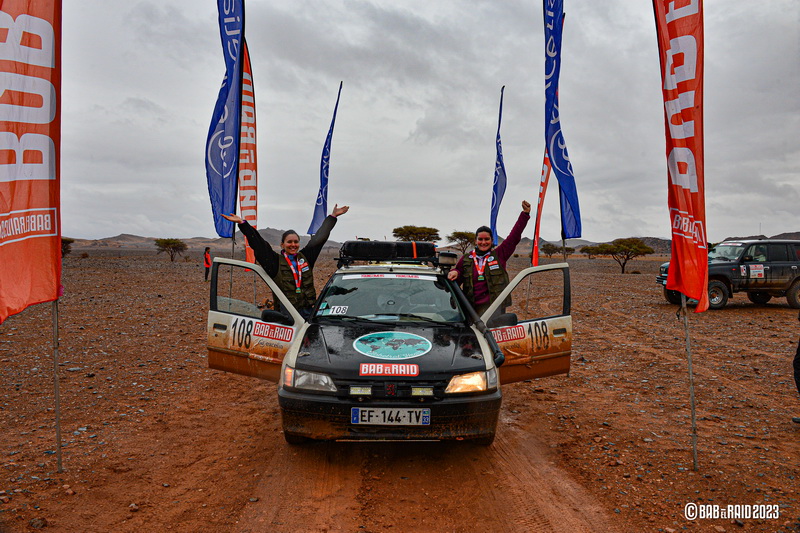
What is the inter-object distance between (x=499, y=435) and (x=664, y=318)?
32.5 ft

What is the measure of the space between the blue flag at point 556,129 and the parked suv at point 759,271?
28.6 ft

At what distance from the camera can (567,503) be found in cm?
344

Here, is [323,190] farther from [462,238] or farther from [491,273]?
[462,238]

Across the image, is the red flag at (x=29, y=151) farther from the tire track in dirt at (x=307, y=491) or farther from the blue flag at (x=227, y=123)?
the blue flag at (x=227, y=123)

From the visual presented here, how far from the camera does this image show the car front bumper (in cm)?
359

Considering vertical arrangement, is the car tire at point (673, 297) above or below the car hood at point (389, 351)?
below

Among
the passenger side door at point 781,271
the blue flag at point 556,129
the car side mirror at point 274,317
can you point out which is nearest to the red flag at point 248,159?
the car side mirror at point 274,317

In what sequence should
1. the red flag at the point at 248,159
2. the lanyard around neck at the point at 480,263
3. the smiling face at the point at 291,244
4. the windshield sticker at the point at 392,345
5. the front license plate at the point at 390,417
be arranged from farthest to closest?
the red flag at the point at 248,159 < the lanyard around neck at the point at 480,263 < the smiling face at the point at 291,244 < the windshield sticker at the point at 392,345 < the front license plate at the point at 390,417

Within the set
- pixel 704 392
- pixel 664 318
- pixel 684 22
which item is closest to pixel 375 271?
pixel 684 22

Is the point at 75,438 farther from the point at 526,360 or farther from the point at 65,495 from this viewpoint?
the point at 526,360

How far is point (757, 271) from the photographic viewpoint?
13.6 meters

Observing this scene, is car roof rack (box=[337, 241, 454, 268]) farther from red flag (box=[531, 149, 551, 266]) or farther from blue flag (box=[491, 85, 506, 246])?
blue flag (box=[491, 85, 506, 246])

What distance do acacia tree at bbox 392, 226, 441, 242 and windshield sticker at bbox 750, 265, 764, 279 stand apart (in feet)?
132

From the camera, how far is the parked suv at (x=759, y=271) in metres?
13.6
